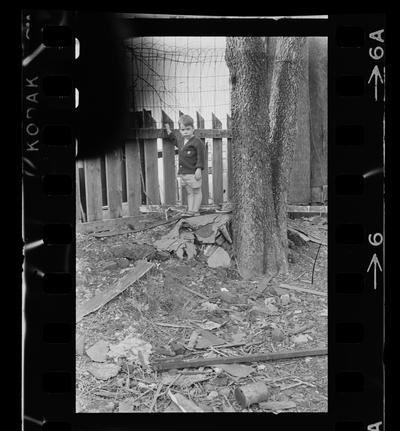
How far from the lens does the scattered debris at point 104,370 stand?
2.76 m

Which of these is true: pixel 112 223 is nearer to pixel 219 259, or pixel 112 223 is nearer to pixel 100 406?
pixel 219 259

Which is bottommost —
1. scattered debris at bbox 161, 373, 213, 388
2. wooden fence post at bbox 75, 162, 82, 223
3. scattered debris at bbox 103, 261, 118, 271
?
scattered debris at bbox 161, 373, 213, 388

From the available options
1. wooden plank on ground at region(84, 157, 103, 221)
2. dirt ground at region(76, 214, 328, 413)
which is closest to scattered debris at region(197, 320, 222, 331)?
dirt ground at region(76, 214, 328, 413)

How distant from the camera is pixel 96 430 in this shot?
9.07 feet

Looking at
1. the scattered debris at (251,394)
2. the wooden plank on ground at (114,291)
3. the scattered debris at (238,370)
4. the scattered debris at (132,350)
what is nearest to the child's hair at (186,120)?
the wooden plank on ground at (114,291)

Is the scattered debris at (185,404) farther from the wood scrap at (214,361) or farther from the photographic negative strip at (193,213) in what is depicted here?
the wood scrap at (214,361)

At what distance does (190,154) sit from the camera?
2.84 metres

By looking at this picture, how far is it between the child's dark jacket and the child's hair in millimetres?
77

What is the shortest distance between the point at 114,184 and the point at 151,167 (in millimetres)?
232

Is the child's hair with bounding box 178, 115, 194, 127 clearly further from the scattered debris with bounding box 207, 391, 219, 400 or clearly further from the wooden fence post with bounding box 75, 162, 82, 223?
the scattered debris with bounding box 207, 391, 219, 400

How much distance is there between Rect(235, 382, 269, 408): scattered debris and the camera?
271cm
